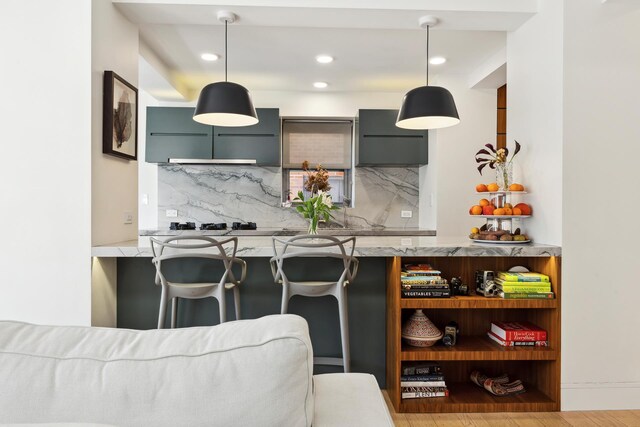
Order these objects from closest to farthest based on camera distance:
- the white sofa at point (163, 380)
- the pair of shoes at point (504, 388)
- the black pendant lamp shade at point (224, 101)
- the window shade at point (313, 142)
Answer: the white sofa at point (163, 380), the pair of shoes at point (504, 388), the black pendant lamp shade at point (224, 101), the window shade at point (313, 142)

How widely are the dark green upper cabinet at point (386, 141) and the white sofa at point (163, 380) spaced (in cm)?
416

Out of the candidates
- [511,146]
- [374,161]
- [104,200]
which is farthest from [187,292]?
[374,161]

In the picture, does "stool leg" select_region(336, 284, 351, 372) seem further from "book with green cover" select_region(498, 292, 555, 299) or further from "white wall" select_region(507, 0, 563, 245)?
"white wall" select_region(507, 0, 563, 245)

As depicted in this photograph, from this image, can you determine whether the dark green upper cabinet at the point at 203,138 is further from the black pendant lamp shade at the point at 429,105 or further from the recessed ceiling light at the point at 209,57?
the black pendant lamp shade at the point at 429,105

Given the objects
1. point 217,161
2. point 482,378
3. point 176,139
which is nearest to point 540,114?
point 482,378

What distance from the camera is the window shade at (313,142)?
525 centimetres

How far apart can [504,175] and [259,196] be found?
3.03 m

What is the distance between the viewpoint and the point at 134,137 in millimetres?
2912

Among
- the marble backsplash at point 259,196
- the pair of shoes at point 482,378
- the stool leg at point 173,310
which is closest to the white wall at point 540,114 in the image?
the pair of shoes at point 482,378

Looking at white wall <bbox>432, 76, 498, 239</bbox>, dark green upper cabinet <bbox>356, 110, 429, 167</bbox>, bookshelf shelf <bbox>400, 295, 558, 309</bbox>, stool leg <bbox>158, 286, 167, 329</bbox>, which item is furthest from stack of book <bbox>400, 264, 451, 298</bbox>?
dark green upper cabinet <bbox>356, 110, 429, 167</bbox>

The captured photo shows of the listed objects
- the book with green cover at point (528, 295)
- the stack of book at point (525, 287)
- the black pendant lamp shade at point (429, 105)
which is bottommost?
the book with green cover at point (528, 295)

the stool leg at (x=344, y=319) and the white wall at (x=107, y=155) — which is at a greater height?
the white wall at (x=107, y=155)
